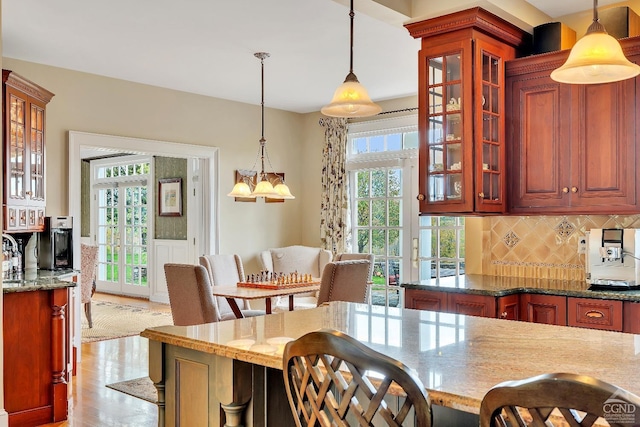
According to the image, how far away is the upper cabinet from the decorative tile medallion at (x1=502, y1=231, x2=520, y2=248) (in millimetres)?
420

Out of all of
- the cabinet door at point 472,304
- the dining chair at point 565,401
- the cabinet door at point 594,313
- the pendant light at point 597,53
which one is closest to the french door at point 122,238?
the cabinet door at point 472,304

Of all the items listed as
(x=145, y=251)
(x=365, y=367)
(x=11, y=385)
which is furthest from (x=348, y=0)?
(x=145, y=251)

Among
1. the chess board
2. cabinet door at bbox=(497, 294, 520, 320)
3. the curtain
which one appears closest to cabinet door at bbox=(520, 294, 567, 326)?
cabinet door at bbox=(497, 294, 520, 320)

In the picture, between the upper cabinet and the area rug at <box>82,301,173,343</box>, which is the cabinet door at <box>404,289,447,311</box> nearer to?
the upper cabinet

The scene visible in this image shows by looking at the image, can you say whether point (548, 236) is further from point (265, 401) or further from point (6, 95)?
point (6, 95)

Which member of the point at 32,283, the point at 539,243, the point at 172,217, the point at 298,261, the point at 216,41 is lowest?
the point at 298,261

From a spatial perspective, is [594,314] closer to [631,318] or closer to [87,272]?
[631,318]

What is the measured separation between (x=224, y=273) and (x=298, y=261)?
6.12 ft

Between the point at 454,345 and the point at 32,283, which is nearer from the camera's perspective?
the point at 454,345

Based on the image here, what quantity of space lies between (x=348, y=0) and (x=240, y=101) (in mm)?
4198

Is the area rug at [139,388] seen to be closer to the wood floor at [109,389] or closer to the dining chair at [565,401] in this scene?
the wood floor at [109,389]

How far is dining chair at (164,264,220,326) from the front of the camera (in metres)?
4.52

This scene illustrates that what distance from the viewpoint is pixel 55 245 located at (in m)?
5.31

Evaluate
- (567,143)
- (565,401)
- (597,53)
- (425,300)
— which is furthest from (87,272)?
(565,401)
